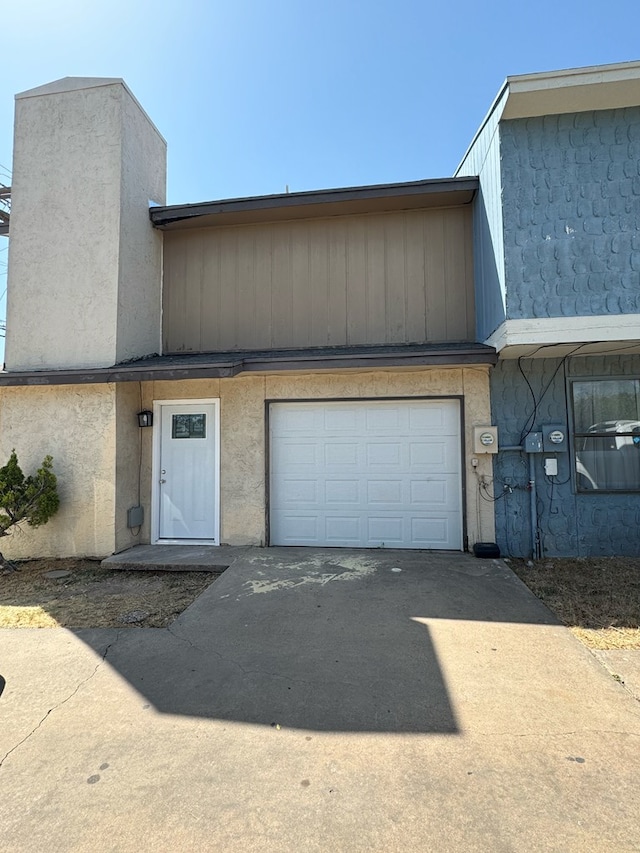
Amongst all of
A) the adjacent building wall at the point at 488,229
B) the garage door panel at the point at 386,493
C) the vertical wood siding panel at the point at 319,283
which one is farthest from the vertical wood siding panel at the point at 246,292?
the adjacent building wall at the point at 488,229

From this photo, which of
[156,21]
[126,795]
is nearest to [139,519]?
[126,795]

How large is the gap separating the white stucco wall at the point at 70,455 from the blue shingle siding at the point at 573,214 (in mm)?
6020

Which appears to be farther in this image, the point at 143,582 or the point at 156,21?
the point at 156,21

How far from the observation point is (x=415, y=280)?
22.5ft

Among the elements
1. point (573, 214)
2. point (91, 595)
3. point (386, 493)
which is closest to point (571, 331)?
point (573, 214)

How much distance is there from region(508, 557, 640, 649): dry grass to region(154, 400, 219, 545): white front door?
4.57 metres

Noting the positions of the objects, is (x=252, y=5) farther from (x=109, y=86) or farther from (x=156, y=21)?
(x=109, y=86)

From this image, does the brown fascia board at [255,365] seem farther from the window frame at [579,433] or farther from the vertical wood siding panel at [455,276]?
the window frame at [579,433]

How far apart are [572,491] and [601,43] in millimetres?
6281

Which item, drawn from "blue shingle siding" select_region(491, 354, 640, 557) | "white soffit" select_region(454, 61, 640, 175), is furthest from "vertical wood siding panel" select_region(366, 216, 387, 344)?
"white soffit" select_region(454, 61, 640, 175)

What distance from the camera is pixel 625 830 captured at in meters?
1.82

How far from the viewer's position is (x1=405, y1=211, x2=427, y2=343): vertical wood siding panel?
6.82 meters

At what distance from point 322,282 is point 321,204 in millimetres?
1175

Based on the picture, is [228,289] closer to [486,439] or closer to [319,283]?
[319,283]
